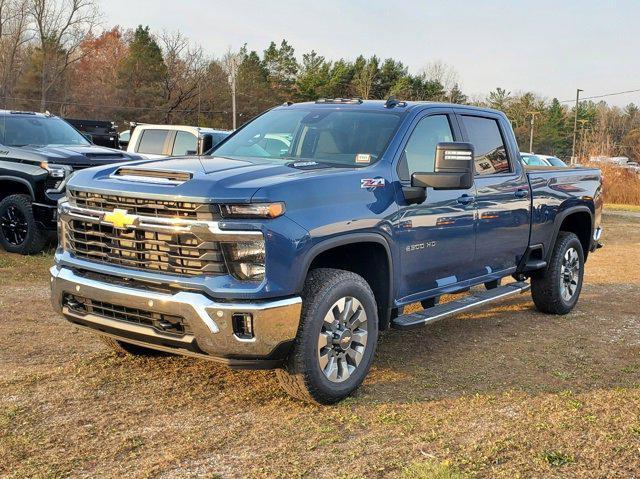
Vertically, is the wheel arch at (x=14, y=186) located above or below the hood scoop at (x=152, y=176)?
below

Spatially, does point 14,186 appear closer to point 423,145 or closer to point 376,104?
point 376,104

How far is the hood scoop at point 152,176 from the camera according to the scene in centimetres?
406

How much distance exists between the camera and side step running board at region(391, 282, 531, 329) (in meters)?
4.95

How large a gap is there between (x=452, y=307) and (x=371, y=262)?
1040 mm

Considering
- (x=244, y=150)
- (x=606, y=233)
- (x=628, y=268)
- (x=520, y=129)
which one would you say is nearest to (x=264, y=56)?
(x=520, y=129)

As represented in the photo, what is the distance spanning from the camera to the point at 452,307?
5.43 metres

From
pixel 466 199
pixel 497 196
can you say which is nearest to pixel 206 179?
pixel 466 199

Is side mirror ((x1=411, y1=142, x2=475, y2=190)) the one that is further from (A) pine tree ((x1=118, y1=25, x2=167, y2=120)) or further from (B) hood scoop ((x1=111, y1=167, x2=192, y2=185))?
(A) pine tree ((x1=118, y1=25, x2=167, y2=120))

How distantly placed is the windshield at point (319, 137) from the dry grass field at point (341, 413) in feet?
5.20

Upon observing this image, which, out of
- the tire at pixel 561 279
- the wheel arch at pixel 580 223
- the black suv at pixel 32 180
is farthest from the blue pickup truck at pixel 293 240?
the black suv at pixel 32 180

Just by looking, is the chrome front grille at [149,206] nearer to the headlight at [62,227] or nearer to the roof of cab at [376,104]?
the headlight at [62,227]

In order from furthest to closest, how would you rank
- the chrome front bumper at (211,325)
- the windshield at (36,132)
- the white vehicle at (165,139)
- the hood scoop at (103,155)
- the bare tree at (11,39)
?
the bare tree at (11,39) < the white vehicle at (165,139) < the windshield at (36,132) < the hood scoop at (103,155) < the chrome front bumper at (211,325)

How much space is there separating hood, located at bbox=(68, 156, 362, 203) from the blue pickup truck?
0.01 metres

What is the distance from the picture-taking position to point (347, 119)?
5352 mm
